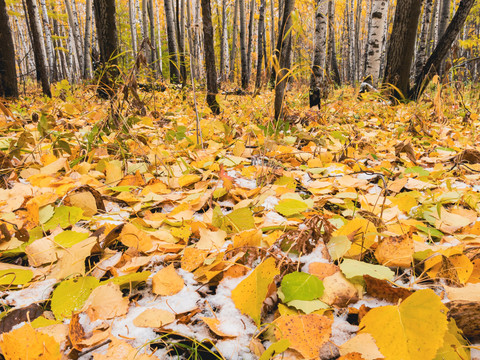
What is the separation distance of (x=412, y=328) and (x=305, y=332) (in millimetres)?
179

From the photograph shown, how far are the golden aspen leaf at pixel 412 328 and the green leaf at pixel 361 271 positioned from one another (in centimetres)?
13

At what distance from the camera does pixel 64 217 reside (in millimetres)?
1009

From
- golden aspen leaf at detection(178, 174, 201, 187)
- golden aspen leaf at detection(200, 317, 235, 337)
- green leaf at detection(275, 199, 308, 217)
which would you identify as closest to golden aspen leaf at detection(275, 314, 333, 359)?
golden aspen leaf at detection(200, 317, 235, 337)

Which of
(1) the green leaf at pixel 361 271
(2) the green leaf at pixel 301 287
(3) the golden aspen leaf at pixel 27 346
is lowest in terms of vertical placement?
(2) the green leaf at pixel 301 287

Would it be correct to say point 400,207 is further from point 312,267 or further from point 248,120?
point 248,120

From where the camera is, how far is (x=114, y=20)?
13.4ft

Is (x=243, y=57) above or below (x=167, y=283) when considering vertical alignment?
above

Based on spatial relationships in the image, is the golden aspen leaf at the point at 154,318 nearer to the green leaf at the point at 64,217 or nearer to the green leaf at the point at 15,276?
the green leaf at the point at 15,276

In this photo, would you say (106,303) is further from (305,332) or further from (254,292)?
(305,332)

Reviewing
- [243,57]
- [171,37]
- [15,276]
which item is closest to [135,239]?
[15,276]

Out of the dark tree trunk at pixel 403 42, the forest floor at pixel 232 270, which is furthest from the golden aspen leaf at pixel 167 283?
the dark tree trunk at pixel 403 42

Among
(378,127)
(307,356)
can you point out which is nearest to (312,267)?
(307,356)

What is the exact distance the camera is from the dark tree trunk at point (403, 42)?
412 centimetres

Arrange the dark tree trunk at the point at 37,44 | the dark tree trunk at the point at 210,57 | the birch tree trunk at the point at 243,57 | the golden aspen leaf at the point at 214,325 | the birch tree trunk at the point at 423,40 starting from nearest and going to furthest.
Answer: the golden aspen leaf at the point at 214,325 < the dark tree trunk at the point at 210,57 < the dark tree trunk at the point at 37,44 < the birch tree trunk at the point at 423,40 < the birch tree trunk at the point at 243,57
